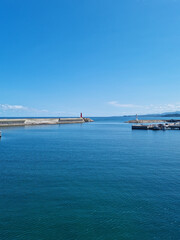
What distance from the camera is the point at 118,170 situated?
2369 cm

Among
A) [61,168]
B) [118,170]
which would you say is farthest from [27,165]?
[118,170]

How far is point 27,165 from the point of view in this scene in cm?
2605

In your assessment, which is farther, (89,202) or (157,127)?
(157,127)

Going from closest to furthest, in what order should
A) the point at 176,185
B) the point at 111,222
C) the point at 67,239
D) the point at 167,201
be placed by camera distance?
the point at 67,239, the point at 111,222, the point at 167,201, the point at 176,185

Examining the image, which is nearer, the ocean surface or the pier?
the ocean surface

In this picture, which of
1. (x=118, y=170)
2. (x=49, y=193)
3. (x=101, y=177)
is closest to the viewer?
(x=49, y=193)

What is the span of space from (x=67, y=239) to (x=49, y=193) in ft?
21.4

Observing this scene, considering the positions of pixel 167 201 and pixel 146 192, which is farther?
pixel 146 192

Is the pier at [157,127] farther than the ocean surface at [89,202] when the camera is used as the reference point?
Yes

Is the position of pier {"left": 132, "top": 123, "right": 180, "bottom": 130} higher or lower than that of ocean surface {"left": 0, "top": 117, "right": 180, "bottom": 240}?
higher

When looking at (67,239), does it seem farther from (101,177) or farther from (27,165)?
(27,165)

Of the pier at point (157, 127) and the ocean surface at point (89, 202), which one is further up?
the pier at point (157, 127)

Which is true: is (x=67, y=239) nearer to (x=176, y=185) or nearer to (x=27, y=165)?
(x=176, y=185)

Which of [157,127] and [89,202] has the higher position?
[157,127]
